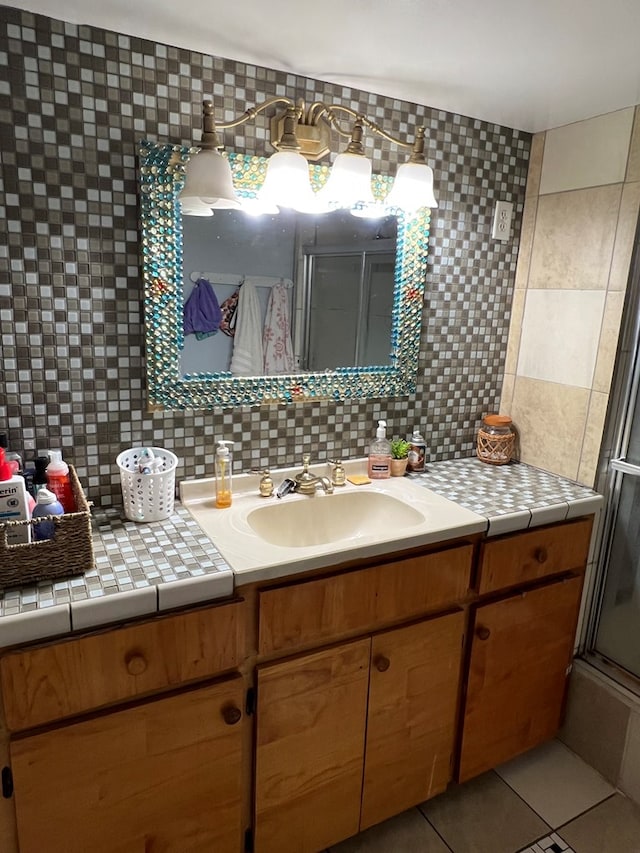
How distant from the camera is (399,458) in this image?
181 cm

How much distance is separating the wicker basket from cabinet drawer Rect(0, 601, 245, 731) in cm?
14

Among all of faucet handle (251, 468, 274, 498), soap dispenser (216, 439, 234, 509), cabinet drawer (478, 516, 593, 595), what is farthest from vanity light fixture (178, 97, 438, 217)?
cabinet drawer (478, 516, 593, 595)

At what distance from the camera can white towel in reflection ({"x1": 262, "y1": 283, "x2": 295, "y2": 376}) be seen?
1.58 metres

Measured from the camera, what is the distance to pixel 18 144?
4.11 feet

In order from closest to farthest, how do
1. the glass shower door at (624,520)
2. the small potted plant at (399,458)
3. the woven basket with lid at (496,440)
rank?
the glass shower door at (624,520), the small potted plant at (399,458), the woven basket with lid at (496,440)

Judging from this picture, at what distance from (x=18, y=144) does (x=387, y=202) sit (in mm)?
896

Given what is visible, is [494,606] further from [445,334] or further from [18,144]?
[18,144]

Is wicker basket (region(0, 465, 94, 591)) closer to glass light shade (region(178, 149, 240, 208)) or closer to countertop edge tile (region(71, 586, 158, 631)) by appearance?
countertop edge tile (region(71, 586, 158, 631))

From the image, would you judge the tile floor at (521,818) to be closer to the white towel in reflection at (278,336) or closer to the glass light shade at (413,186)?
the white towel in reflection at (278,336)

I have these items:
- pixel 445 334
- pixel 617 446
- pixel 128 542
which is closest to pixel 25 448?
Answer: pixel 128 542

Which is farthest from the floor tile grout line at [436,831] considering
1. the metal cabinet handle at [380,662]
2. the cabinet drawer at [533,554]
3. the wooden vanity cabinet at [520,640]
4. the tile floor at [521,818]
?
the cabinet drawer at [533,554]

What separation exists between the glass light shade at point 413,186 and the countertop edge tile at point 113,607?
1134 mm

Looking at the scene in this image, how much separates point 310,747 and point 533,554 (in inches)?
30.1

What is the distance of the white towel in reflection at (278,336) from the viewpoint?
5.20 feet
